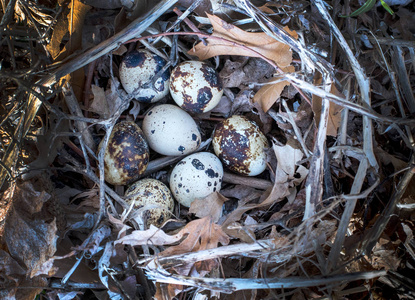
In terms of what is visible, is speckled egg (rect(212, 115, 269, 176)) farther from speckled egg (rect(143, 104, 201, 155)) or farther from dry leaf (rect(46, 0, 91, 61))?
dry leaf (rect(46, 0, 91, 61))

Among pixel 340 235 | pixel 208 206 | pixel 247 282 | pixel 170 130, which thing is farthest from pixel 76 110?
pixel 340 235

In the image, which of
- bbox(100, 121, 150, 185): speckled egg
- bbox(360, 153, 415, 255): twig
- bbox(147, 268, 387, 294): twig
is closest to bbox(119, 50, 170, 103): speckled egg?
bbox(100, 121, 150, 185): speckled egg

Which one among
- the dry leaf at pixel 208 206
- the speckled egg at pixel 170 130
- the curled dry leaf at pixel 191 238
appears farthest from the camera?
the speckled egg at pixel 170 130

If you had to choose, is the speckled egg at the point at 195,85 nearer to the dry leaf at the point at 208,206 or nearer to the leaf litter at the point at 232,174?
the leaf litter at the point at 232,174

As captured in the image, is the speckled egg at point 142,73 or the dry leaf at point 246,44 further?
the speckled egg at point 142,73

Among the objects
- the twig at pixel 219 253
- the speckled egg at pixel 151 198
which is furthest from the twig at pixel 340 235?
the speckled egg at pixel 151 198

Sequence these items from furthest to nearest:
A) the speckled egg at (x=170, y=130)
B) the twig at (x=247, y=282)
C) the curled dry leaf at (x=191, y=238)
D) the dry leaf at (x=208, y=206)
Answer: the speckled egg at (x=170, y=130) → the dry leaf at (x=208, y=206) → the curled dry leaf at (x=191, y=238) → the twig at (x=247, y=282)

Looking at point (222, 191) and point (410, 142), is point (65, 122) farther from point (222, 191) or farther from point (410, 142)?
point (410, 142)
